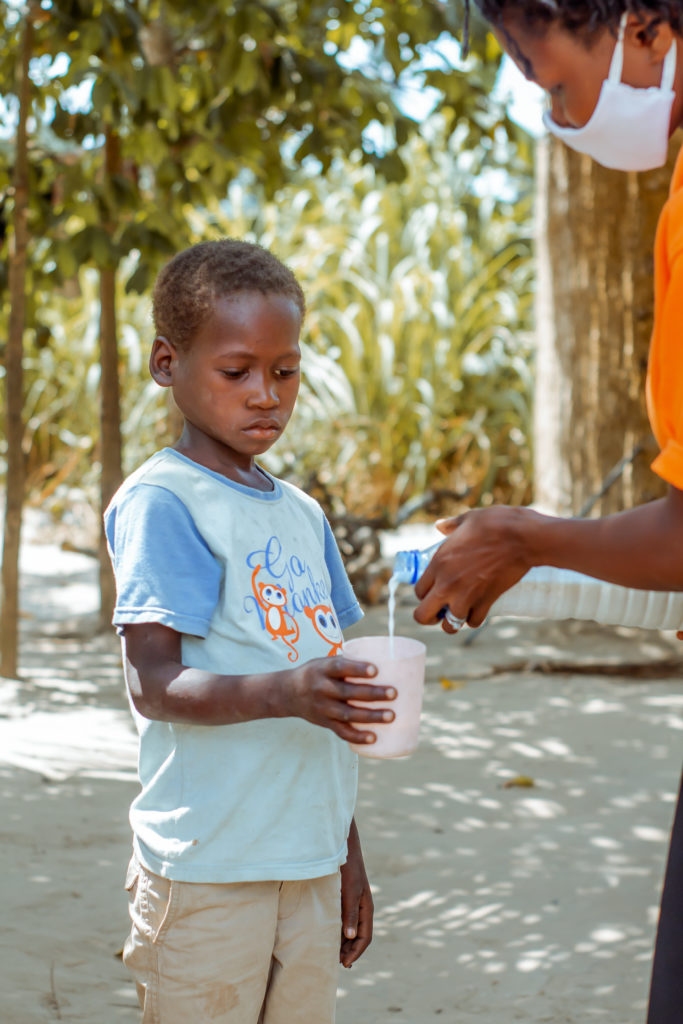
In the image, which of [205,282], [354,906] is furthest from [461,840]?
[205,282]

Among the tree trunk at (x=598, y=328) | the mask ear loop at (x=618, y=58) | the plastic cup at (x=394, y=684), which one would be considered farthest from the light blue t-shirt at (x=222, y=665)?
the tree trunk at (x=598, y=328)

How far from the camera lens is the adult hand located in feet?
4.33

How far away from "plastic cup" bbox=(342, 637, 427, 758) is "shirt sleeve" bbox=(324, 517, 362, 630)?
18.6 inches

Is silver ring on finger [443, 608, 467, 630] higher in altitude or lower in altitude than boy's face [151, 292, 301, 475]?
lower

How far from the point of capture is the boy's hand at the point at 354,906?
1701 mm

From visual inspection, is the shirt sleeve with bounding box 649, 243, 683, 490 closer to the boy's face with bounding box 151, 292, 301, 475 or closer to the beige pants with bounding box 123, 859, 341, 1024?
the boy's face with bounding box 151, 292, 301, 475

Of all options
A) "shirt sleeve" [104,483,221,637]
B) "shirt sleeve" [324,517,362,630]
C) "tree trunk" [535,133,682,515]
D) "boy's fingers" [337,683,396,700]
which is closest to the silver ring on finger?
"boy's fingers" [337,683,396,700]

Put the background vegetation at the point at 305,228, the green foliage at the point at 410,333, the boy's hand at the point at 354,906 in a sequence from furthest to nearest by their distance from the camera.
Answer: the green foliage at the point at 410,333
the background vegetation at the point at 305,228
the boy's hand at the point at 354,906

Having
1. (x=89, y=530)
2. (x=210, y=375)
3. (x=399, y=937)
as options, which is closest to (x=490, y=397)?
(x=89, y=530)

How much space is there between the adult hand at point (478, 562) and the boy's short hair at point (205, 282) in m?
0.48

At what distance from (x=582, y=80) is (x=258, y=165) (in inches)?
157

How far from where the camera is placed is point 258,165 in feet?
16.7

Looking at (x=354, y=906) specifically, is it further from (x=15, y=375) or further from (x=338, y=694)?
(x=15, y=375)

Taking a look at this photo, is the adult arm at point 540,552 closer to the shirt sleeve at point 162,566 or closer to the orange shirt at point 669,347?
the orange shirt at point 669,347
